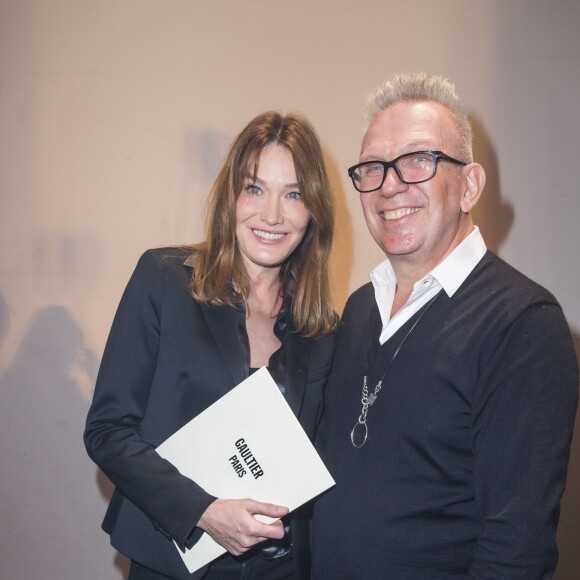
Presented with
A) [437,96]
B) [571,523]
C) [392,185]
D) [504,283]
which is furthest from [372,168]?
[571,523]

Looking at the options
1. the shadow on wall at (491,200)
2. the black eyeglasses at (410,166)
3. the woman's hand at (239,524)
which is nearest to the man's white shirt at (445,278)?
the black eyeglasses at (410,166)

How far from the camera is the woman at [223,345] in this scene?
155cm

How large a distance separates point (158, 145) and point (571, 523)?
2.32m

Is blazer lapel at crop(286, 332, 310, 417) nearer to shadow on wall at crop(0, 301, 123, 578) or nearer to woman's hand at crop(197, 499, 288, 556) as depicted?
woman's hand at crop(197, 499, 288, 556)

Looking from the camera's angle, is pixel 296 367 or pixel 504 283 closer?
pixel 504 283

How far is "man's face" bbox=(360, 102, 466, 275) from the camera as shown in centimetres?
167

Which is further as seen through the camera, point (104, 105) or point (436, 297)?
point (104, 105)

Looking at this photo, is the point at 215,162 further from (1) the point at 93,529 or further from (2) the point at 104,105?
(1) the point at 93,529

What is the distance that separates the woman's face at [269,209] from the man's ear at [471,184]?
1.50 feet

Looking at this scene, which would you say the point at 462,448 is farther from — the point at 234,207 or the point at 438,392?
the point at 234,207

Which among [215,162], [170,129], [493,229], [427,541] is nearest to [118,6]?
[170,129]

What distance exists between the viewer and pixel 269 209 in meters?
1.82

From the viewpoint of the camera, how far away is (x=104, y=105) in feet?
9.33

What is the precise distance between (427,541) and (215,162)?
1870 millimetres
